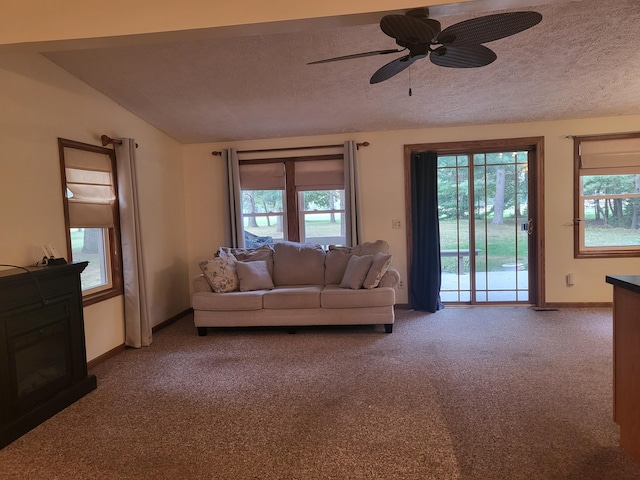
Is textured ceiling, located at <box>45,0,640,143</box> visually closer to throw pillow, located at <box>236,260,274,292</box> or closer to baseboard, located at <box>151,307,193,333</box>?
throw pillow, located at <box>236,260,274,292</box>

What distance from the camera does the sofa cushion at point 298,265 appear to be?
4.77 m

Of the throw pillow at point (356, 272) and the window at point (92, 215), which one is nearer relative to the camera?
the window at point (92, 215)

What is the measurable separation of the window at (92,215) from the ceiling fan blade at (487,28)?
3.11 metres

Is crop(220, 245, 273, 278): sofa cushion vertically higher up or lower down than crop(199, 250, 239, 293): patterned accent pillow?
higher up

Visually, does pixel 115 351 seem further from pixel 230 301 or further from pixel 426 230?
pixel 426 230

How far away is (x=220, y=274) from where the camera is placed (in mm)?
4410

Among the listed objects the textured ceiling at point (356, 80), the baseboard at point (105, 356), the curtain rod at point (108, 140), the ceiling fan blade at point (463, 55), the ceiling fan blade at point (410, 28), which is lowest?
the baseboard at point (105, 356)

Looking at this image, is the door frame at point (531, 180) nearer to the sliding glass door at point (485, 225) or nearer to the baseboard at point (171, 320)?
the sliding glass door at point (485, 225)

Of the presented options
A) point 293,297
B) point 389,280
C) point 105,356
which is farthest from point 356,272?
point 105,356

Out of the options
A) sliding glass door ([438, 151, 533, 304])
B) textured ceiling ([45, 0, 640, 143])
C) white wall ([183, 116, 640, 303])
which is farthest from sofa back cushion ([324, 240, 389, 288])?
textured ceiling ([45, 0, 640, 143])

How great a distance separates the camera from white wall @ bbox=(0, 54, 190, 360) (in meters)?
2.87

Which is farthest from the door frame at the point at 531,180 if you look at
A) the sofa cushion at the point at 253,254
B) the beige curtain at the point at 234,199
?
the beige curtain at the point at 234,199

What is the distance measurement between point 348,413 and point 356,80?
9.52ft

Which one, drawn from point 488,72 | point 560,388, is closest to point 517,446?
point 560,388
